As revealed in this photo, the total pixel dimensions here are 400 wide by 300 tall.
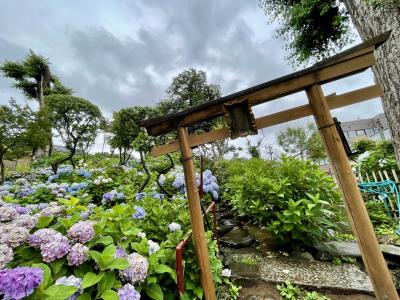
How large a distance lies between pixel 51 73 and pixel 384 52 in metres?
21.0

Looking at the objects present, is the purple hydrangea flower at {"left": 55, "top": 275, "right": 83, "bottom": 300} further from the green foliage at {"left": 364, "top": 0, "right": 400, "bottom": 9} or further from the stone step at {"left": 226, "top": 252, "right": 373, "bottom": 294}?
the green foliage at {"left": 364, "top": 0, "right": 400, "bottom": 9}

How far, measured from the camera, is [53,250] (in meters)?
1.11

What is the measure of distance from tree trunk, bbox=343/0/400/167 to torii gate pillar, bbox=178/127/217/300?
9.83 ft

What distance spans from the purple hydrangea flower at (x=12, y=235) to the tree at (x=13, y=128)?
5.52 m

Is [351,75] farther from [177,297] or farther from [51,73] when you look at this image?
[51,73]

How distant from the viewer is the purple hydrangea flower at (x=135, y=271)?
4.04 ft

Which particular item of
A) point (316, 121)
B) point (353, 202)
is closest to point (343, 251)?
point (353, 202)

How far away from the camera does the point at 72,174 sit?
4.76 meters

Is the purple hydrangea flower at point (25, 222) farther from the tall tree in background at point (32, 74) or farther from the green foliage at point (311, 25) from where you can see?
the tall tree in background at point (32, 74)

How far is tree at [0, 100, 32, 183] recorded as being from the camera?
17.2ft

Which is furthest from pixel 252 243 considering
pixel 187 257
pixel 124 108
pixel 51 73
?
pixel 51 73

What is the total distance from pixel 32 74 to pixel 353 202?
68.8ft

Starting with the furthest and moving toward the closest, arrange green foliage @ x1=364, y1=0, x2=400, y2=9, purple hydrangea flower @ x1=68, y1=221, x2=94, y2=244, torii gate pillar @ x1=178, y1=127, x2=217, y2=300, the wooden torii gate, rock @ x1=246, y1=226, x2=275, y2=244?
rock @ x1=246, y1=226, x2=275, y2=244 → green foliage @ x1=364, y1=0, x2=400, y2=9 → torii gate pillar @ x1=178, y1=127, x2=217, y2=300 → the wooden torii gate → purple hydrangea flower @ x1=68, y1=221, x2=94, y2=244

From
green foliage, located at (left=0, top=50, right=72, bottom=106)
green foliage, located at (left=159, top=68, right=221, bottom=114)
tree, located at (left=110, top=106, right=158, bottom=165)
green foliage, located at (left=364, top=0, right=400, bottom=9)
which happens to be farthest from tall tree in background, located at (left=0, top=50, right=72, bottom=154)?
green foliage, located at (left=364, top=0, right=400, bottom=9)
